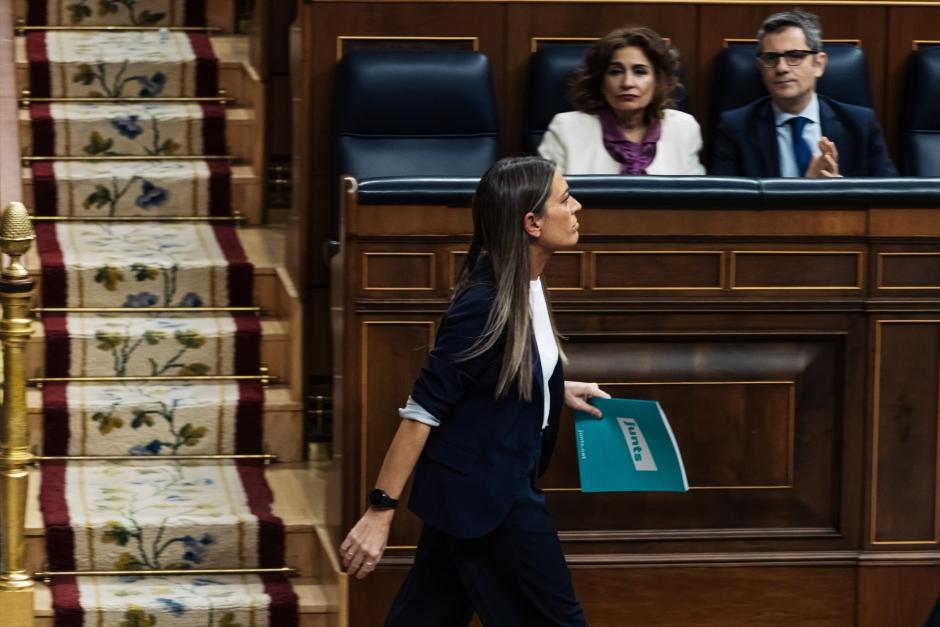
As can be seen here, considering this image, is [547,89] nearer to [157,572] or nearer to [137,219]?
[137,219]

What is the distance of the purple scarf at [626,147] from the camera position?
12.3 ft

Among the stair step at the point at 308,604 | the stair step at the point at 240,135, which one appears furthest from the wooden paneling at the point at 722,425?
the stair step at the point at 240,135

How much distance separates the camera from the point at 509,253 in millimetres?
2441

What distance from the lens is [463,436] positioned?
2451 mm

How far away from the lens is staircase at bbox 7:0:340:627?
11.4ft

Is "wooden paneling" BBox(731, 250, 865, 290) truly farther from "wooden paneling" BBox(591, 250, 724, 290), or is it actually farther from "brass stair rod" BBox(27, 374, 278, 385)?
"brass stair rod" BBox(27, 374, 278, 385)

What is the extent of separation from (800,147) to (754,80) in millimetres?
281

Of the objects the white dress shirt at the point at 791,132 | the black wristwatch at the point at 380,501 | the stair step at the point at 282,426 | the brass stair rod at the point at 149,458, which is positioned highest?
the white dress shirt at the point at 791,132

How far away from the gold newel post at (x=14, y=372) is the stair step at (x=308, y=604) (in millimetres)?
186

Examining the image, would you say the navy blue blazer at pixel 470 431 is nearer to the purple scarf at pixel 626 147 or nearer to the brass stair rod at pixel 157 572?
the brass stair rod at pixel 157 572

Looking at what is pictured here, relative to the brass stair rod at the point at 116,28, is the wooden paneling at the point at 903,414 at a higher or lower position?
lower

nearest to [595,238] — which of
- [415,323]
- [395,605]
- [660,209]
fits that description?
[660,209]

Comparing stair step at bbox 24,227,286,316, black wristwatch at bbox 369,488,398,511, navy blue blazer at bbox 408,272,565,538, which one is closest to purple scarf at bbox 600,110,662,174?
stair step at bbox 24,227,286,316

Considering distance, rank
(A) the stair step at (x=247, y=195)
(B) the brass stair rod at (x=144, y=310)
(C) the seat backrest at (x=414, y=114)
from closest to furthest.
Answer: (C) the seat backrest at (x=414, y=114)
(B) the brass stair rod at (x=144, y=310)
(A) the stair step at (x=247, y=195)
